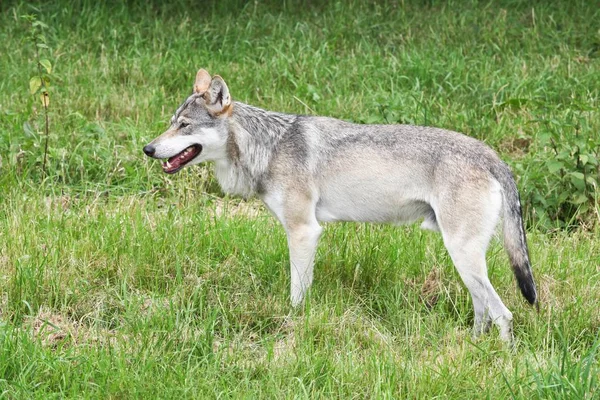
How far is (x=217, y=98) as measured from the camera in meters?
6.36

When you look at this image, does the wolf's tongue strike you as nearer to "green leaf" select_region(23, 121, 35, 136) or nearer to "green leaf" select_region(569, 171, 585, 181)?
"green leaf" select_region(23, 121, 35, 136)

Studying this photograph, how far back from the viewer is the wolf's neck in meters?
6.43

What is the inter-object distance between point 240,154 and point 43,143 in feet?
9.19

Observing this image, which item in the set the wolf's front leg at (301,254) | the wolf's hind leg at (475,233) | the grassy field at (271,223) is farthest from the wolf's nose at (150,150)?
the wolf's hind leg at (475,233)

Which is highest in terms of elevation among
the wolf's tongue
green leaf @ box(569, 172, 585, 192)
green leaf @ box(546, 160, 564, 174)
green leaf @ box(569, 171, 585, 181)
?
the wolf's tongue

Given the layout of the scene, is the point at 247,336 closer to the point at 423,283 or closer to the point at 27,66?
the point at 423,283

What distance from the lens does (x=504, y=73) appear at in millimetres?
10438

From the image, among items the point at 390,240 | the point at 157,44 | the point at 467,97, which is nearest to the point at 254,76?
the point at 157,44

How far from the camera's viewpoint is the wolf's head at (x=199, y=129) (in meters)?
6.25

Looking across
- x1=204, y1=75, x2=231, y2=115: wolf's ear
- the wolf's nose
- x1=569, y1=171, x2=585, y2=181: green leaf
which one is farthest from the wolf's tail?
the wolf's nose

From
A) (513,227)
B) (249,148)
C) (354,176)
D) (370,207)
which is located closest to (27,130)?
(249,148)

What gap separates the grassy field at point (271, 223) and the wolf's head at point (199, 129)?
669 millimetres

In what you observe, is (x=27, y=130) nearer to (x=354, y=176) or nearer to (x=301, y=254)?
(x=301, y=254)

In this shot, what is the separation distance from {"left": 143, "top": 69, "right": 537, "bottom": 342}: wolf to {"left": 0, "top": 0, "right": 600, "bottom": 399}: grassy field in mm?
356
